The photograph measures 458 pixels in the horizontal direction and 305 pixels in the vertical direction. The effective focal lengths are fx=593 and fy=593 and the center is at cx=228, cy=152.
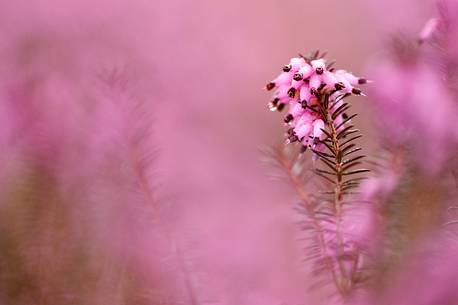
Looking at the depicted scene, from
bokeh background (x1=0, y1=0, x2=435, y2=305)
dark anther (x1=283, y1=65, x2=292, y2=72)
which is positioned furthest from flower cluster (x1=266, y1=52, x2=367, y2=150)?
bokeh background (x1=0, y1=0, x2=435, y2=305)

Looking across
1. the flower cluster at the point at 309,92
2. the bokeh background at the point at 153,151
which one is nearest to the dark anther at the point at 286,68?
the flower cluster at the point at 309,92

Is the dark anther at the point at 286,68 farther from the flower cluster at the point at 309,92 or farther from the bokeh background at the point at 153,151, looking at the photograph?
the bokeh background at the point at 153,151

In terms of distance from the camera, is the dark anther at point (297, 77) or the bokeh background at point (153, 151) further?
the bokeh background at point (153, 151)

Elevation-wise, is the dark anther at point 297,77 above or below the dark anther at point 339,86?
above

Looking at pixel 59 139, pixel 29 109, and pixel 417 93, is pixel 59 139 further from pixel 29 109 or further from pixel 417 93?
pixel 417 93

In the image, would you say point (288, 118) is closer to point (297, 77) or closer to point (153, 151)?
point (297, 77)

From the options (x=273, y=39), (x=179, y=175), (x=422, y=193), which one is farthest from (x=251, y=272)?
(x=273, y=39)
